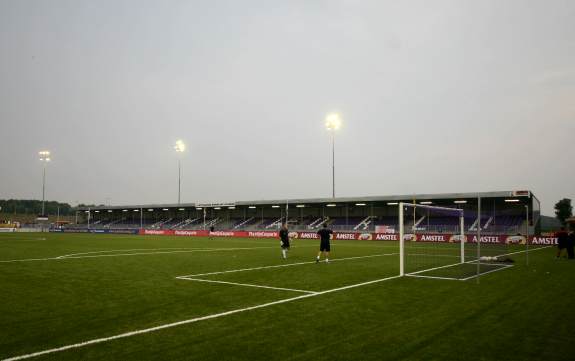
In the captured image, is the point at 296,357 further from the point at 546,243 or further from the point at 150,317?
the point at 546,243

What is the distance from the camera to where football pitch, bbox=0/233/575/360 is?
6.43 m

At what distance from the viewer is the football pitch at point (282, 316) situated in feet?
21.1

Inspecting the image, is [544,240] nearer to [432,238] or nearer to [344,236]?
[432,238]

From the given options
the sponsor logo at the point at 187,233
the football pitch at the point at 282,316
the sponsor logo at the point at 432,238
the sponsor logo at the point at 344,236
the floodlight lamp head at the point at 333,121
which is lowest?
the sponsor logo at the point at 187,233

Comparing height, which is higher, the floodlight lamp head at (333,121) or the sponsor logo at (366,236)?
the floodlight lamp head at (333,121)

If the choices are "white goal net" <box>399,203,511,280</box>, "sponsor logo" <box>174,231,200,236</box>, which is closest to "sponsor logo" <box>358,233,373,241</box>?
"white goal net" <box>399,203,511,280</box>

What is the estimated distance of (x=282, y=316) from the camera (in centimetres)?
879

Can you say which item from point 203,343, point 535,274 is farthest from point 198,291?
point 535,274

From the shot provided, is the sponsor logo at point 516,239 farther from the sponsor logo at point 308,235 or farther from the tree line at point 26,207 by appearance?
the tree line at point 26,207

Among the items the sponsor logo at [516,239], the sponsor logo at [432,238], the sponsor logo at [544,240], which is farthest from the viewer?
the sponsor logo at [432,238]

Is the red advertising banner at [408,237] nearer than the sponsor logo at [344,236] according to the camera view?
Yes

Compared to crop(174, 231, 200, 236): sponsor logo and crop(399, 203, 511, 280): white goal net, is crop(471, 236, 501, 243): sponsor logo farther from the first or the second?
crop(174, 231, 200, 236): sponsor logo

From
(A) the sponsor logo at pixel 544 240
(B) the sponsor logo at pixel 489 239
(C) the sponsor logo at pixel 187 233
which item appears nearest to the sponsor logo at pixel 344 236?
(B) the sponsor logo at pixel 489 239

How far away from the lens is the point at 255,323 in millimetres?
8148
